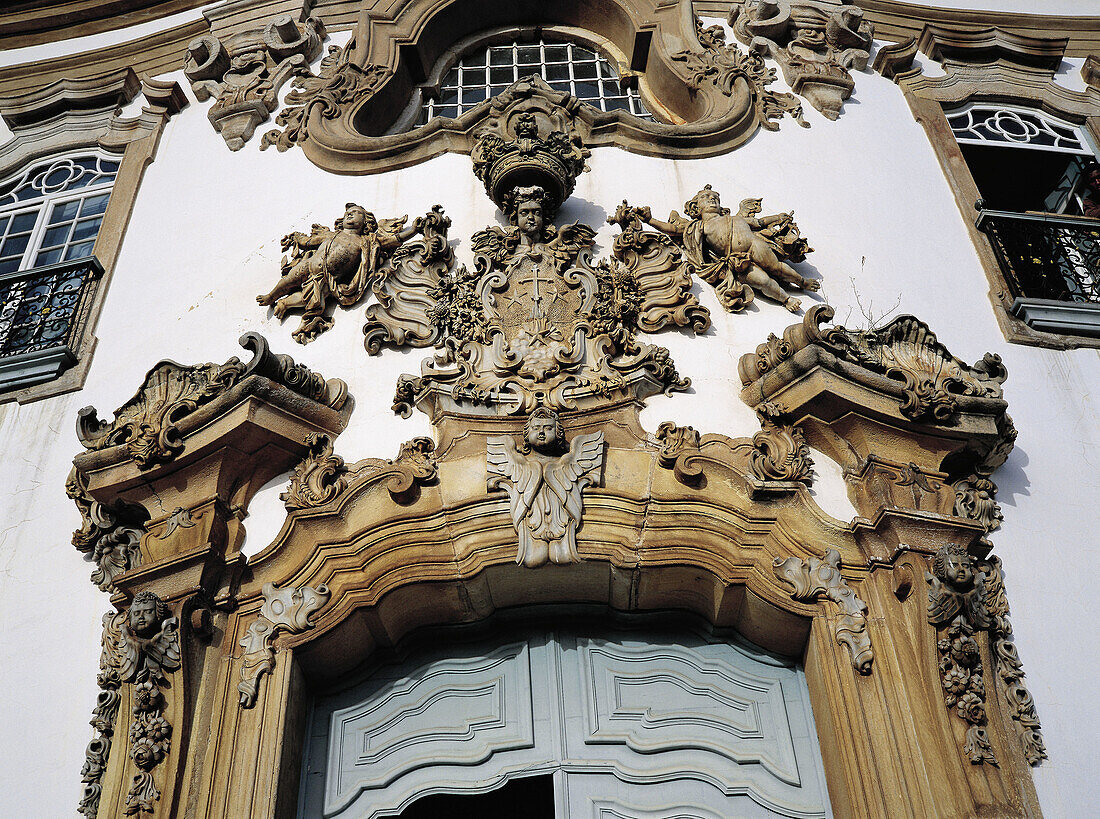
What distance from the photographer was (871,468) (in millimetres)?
5102

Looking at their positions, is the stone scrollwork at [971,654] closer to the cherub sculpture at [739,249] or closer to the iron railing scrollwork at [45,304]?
the cherub sculpture at [739,249]

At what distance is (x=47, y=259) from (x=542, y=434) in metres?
3.78

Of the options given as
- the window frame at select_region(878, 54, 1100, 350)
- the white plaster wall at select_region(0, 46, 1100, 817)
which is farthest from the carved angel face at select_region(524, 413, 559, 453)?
the window frame at select_region(878, 54, 1100, 350)

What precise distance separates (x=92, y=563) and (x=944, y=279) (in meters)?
4.44

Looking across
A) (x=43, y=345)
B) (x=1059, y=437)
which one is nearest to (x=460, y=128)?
(x=43, y=345)

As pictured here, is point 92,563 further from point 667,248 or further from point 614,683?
point 667,248

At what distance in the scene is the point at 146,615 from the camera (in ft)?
15.3

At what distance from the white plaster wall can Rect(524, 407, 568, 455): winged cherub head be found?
49 centimetres

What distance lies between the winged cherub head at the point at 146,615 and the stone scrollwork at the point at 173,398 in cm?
68

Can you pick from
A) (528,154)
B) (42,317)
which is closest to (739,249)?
(528,154)

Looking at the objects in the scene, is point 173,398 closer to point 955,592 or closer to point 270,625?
point 270,625

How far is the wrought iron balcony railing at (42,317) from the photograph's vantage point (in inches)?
242

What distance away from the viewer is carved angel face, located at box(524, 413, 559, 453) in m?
5.07

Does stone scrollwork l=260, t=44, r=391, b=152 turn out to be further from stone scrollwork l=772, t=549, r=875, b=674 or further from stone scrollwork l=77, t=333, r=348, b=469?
stone scrollwork l=772, t=549, r=875, b=674
